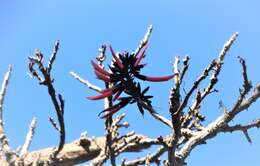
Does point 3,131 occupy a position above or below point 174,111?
above

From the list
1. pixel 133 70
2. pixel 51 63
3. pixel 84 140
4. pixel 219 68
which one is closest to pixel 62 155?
pixel 84 140

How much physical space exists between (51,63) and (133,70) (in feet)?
2.43

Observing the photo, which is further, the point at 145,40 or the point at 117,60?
the point at 145,40

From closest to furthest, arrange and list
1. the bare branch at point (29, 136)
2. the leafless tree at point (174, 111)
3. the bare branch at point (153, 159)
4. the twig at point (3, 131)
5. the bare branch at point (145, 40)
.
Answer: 1. the leafless tree at point (174, 111)
2. the bare branch at point (145, 40)
3. the bare branch at point (153, 159)
4. the twig at point (3, 131)
5. the bare branch at point (29, 136)

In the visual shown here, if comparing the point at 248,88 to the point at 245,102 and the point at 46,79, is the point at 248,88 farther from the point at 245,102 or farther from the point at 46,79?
the point at 46,79

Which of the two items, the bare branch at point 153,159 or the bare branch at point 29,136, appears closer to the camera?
the bare branch at point 153,159

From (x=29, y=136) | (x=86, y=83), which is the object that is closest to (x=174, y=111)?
(x=86, y=83)

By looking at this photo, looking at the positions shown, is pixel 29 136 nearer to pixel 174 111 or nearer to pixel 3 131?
pixel 3 131

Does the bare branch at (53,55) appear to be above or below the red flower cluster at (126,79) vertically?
above

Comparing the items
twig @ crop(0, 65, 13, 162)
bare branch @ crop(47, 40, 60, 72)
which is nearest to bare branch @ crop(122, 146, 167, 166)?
twig @ crop(0, 65, 13, 162)

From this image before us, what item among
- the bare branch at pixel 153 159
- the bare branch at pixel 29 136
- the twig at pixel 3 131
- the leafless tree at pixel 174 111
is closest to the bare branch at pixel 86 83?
the leafless tree at pixel 174 111

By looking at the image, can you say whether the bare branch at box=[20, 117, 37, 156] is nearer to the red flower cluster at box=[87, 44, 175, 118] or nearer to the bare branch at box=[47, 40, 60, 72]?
the bare branch at box=[47, 40, 60, 72]

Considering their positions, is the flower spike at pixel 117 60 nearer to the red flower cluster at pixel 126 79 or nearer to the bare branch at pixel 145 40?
the red flower cluster at pixel 126 79

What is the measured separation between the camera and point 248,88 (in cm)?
346
